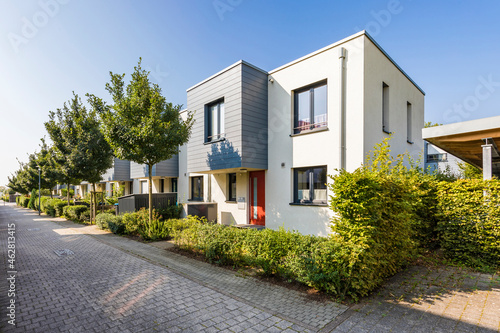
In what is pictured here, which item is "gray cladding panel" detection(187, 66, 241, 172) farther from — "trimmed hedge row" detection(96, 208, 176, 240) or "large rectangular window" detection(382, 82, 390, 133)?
"large rectangular window" detection(382, 82, 390, 133)

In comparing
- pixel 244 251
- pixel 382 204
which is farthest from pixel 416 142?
pixel 244 251

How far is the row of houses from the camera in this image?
8.85 metres

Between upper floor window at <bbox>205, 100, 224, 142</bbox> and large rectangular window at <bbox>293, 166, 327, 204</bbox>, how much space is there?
4.08m

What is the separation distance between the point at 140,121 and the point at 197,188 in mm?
7137

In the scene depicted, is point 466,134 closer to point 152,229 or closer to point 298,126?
point 298,126

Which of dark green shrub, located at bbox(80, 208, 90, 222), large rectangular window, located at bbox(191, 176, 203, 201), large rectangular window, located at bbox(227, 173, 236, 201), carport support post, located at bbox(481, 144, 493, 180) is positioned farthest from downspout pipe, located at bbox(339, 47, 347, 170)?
dark green shrub, located at bbox(80, 208, 90, 222)

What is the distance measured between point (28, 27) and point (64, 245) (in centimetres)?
747

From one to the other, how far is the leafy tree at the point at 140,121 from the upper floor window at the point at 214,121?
6.91 feet

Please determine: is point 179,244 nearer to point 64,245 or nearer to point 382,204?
point 64,245

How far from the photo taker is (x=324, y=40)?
376 inches

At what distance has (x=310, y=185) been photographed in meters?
9.79

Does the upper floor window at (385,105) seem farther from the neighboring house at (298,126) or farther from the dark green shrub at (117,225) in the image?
the dark green shrub at (117,225)

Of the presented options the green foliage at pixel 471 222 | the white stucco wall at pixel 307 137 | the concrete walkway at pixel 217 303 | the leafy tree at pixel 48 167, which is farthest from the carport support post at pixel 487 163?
the leafy tree at pixel 48 167

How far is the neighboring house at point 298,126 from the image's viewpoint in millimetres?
8852
